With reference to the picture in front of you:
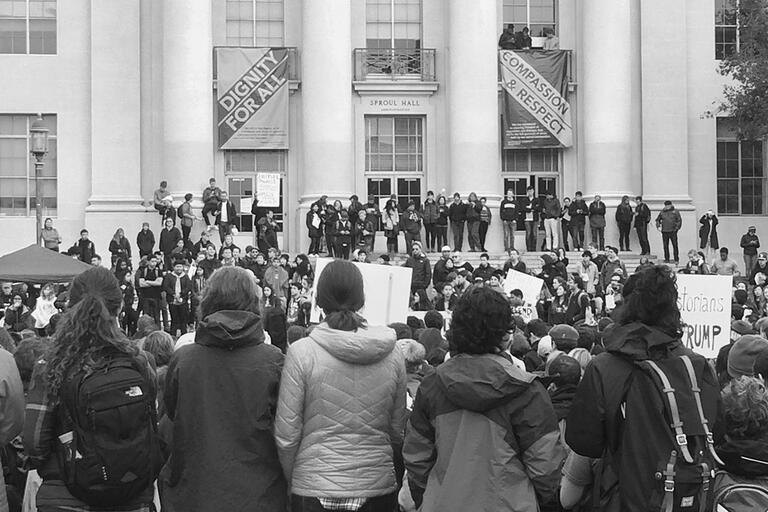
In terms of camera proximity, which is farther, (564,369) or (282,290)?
(282,290)

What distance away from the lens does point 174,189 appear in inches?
1478

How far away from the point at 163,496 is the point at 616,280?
22817 millimetres

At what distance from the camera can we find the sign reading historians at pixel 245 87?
128ft

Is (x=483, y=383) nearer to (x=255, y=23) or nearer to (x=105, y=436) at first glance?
(x=105, y=436)

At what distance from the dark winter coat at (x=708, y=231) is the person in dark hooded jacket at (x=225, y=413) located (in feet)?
106

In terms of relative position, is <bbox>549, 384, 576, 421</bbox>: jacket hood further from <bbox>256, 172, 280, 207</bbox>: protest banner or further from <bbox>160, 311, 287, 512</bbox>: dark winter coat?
<bbox>256, 172, 280, 207</bbox>: protest banner

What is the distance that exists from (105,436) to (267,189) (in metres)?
31.7

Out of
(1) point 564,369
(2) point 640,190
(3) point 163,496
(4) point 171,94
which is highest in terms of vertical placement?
(4) point 171,94

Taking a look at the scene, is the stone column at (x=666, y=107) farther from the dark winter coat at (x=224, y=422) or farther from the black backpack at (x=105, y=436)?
the black backpack at (x=105, y=436)

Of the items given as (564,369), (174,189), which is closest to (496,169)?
(174,189)

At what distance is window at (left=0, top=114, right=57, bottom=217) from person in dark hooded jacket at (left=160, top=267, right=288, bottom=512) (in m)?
33.7

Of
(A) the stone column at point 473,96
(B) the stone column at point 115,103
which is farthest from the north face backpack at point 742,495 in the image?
(B) the stone column at point 115,103

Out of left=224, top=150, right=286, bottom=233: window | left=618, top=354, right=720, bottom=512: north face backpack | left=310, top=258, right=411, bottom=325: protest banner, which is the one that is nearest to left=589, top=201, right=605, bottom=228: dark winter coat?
left=224, top=150, right=286, bottom=233: window

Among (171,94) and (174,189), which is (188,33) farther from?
(174,189)
